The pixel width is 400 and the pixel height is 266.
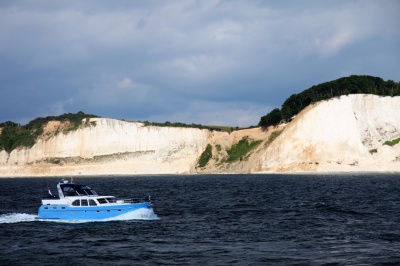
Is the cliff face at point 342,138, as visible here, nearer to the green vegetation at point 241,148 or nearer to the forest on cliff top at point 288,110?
the forest on cliff top at point 288,110

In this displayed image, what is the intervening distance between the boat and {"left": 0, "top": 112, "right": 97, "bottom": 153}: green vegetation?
117 m

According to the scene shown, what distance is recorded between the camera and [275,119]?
145m

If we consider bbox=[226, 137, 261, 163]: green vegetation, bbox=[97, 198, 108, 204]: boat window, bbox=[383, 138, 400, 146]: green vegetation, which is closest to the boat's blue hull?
bbox=[97, 198, 108, 204]: boat window

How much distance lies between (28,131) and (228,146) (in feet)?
197

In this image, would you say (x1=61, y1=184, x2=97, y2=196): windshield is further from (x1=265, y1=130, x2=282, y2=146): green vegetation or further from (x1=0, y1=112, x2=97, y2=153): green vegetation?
(x1=0, y1=112, x2=97, y2=153): green vegetation

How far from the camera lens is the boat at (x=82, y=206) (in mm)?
44656

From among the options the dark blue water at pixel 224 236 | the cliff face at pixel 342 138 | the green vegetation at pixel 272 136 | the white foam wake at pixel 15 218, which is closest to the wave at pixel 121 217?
the white foam wake at pixel 15 218

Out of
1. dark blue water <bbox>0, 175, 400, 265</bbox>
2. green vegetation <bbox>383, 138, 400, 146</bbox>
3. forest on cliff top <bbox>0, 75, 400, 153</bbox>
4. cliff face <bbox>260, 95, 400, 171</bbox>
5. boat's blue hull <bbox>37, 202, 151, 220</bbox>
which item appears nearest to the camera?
dark blue water <bbox>0, 175, 400, 265</bbox>

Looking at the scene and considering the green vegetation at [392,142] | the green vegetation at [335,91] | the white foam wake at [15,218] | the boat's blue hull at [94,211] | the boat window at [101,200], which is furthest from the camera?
the green vegetation at [335,91]

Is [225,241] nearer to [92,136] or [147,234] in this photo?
[147,234]

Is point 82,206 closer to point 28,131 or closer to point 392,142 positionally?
point 392,142

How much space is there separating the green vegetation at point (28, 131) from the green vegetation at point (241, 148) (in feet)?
137

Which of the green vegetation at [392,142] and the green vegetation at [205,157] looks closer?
the green vegetation at [392,142]

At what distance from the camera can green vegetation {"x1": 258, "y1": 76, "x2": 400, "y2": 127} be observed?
130 meters
